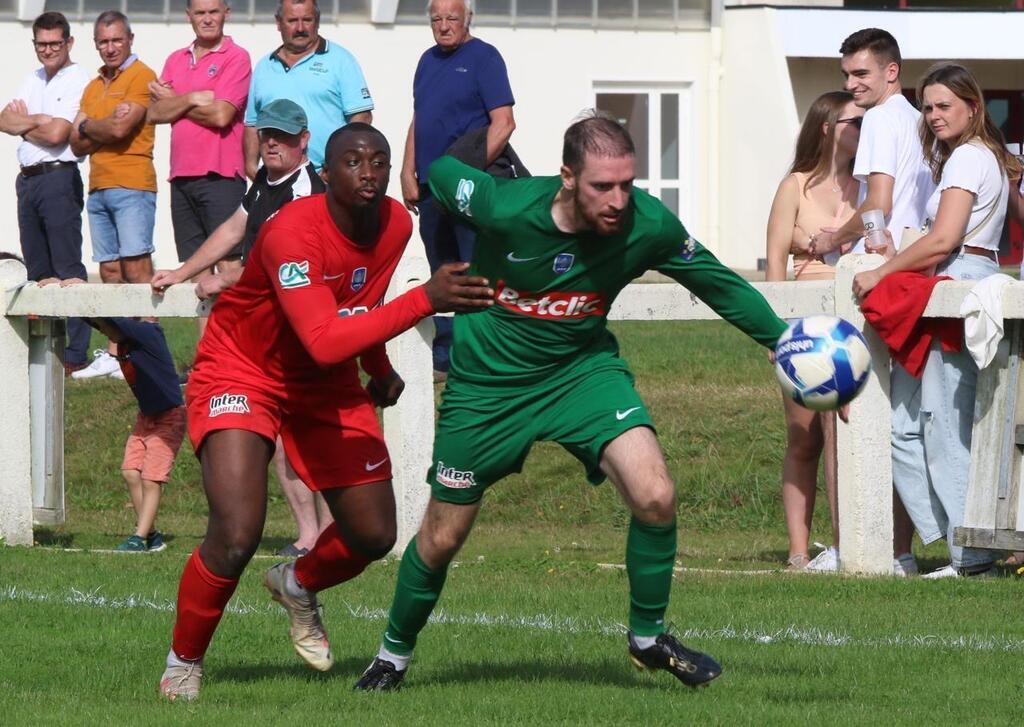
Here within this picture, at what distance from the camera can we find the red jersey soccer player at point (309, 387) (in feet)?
21.3

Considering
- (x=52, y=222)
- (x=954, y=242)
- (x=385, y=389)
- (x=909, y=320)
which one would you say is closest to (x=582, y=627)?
(x=385, y=389)

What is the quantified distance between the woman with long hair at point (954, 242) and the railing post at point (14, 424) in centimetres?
508

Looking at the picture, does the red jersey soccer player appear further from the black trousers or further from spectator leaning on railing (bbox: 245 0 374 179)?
the black trousers

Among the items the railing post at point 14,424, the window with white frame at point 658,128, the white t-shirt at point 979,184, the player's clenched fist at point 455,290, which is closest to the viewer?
the player's clenched fist at point 455,290

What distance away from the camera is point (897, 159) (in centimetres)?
972

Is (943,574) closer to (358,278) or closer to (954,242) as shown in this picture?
(954,242)

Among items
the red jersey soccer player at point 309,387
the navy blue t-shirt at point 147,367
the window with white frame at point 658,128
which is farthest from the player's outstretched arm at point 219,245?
the window with white frame at point 658,128

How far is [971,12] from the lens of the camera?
28641mm

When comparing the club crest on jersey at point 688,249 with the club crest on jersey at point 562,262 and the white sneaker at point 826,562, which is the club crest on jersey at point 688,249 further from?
the white sneaker at point 826,562

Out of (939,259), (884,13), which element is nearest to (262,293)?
(939,259)

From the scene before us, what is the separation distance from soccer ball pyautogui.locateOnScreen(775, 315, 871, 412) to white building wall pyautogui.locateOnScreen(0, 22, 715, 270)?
2015 cm

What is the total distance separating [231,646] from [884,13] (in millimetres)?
22298

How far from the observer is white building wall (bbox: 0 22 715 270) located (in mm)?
26469

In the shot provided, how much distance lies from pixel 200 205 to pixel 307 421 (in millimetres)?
6330
